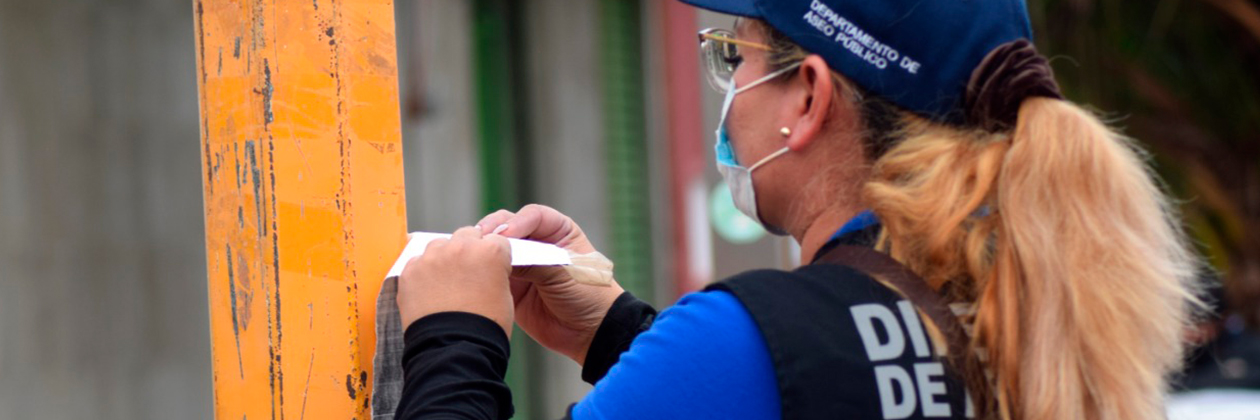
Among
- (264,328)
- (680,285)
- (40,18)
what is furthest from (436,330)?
(680,285)

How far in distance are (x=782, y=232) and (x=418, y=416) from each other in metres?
0.69

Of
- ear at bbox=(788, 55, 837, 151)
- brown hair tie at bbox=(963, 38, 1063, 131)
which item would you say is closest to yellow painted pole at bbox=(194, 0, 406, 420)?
ear at bbox=(788, 55, 837, 151)

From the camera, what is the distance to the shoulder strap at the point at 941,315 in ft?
5.11

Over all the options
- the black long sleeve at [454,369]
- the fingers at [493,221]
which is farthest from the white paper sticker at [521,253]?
the black long sleeve at [454,369]

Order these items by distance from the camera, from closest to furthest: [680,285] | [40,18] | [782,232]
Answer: [782,232] → [40,18] → [680,285]

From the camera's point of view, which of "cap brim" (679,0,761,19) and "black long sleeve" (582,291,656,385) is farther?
"black long sleeve" (582,291,656,385)

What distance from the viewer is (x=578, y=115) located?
7164 mm

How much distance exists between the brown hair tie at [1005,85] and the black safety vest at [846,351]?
0.29m

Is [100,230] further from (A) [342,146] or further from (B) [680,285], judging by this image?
(B) [680,285]

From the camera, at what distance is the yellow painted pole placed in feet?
5.41

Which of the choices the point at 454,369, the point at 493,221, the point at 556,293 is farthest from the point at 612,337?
the point at 454,369

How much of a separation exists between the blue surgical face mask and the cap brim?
0.31 ft

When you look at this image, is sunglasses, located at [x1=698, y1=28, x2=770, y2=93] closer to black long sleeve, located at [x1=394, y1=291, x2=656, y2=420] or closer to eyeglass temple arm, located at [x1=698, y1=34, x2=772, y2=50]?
eyeglass temple arm, located at [x1=698, y1=34, x2=772, y2=50]

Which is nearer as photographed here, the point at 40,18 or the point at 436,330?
the point at 436,330
